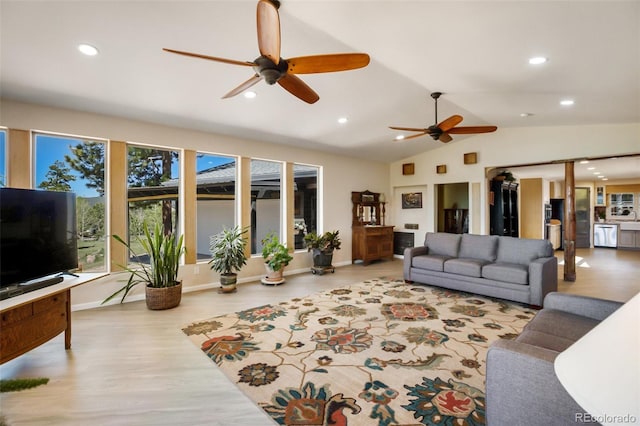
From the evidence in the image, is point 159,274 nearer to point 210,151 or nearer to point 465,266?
point 210,151

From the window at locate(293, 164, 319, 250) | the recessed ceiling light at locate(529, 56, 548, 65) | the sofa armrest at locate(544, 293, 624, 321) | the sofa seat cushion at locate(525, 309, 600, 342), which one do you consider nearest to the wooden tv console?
the sofa seat cushion at locate(525, 309, 600, 342)

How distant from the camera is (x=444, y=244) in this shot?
205 inches

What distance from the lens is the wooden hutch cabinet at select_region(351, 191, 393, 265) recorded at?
22.5 feet

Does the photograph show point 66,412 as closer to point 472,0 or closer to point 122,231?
point 122,231

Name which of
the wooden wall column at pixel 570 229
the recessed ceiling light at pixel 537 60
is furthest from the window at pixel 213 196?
the wooden wall column at pixel 570 229

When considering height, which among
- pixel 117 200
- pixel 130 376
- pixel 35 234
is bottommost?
pixel 130 376

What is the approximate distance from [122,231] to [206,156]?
1742 millimetres

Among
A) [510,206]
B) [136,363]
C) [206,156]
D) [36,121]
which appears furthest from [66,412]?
[510,206]

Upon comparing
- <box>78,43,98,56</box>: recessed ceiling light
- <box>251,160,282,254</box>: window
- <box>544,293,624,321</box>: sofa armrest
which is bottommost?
<box>544,293,624,321</box>: sofa armrest

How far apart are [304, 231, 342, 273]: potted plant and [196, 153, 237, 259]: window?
1.60 metres

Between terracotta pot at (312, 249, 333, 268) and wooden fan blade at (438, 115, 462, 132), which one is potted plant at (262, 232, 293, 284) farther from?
wooden fan blade at (438, 115, 462, 132)

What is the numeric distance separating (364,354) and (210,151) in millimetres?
3992

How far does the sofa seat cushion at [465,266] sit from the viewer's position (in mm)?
4322

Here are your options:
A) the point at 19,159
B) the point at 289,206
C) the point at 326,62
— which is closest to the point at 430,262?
the point at 289,206
